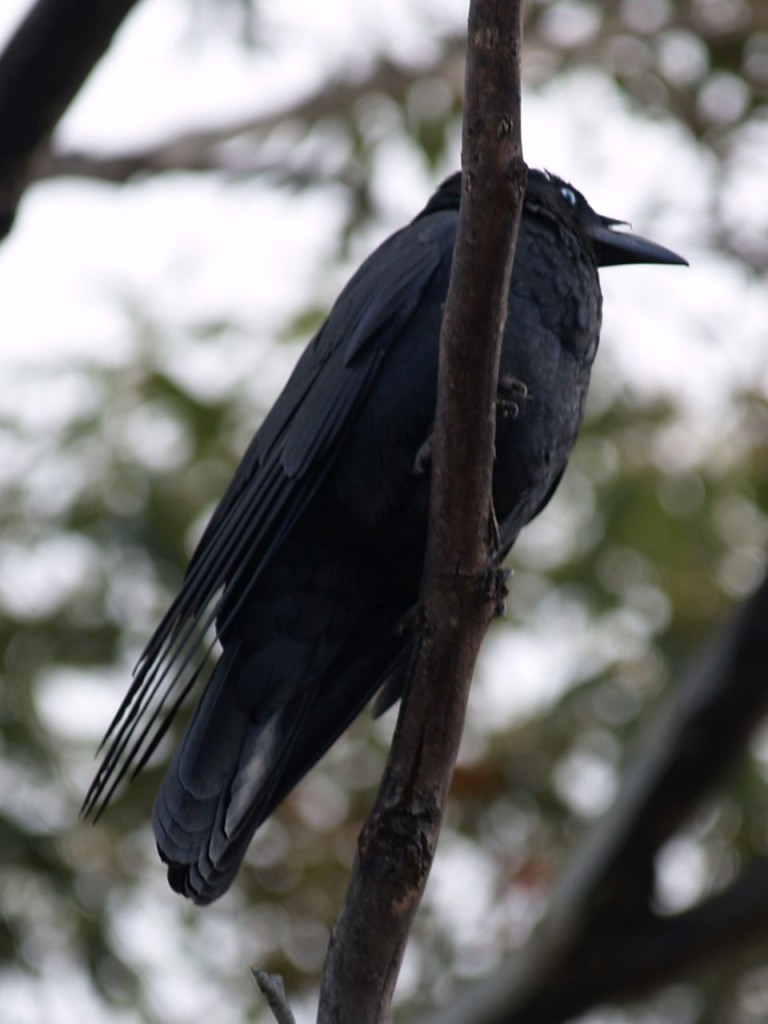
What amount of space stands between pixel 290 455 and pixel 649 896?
285 centimetres

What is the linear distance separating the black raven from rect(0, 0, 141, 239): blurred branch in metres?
0.90

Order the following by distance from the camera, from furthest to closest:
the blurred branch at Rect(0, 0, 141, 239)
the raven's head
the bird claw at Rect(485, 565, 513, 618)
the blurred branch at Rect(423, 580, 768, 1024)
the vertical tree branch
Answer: the blurred branch at Rect(423, 580, 768, 1024) < the raven's head < the blurred branch at Rect(0, 0, 141, 239) < the bird claw at Rect(485, 565, 513, 618) < the vertical tree branch

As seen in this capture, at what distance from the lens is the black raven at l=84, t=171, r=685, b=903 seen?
3385mm

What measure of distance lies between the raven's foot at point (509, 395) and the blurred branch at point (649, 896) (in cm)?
241

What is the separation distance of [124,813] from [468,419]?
11.9 ft

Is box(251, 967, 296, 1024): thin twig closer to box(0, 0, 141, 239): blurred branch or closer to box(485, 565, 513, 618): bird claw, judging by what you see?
box(485, 565, 513, 618): bird claw

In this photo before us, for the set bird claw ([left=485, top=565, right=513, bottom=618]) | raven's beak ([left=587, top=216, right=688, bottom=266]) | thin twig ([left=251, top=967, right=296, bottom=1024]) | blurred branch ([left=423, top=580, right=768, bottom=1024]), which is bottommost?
blurred branch ([left=423, top=580, right=768, bottom=1024])

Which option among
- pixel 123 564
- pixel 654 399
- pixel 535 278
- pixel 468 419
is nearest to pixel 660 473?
pixel 654 399

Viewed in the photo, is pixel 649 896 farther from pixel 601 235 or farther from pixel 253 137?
pixel 253 137

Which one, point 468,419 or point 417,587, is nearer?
point 468,419

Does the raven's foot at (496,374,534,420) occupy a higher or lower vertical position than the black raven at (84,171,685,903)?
higher

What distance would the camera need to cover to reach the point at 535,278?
12.2 ft

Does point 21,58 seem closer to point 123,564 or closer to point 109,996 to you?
point 123,564

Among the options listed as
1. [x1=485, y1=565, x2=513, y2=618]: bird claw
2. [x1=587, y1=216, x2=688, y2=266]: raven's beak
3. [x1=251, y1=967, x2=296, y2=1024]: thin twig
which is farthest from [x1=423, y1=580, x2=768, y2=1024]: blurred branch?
[x1=251, y1=967, x2=296, y2=1024]: thin twig
